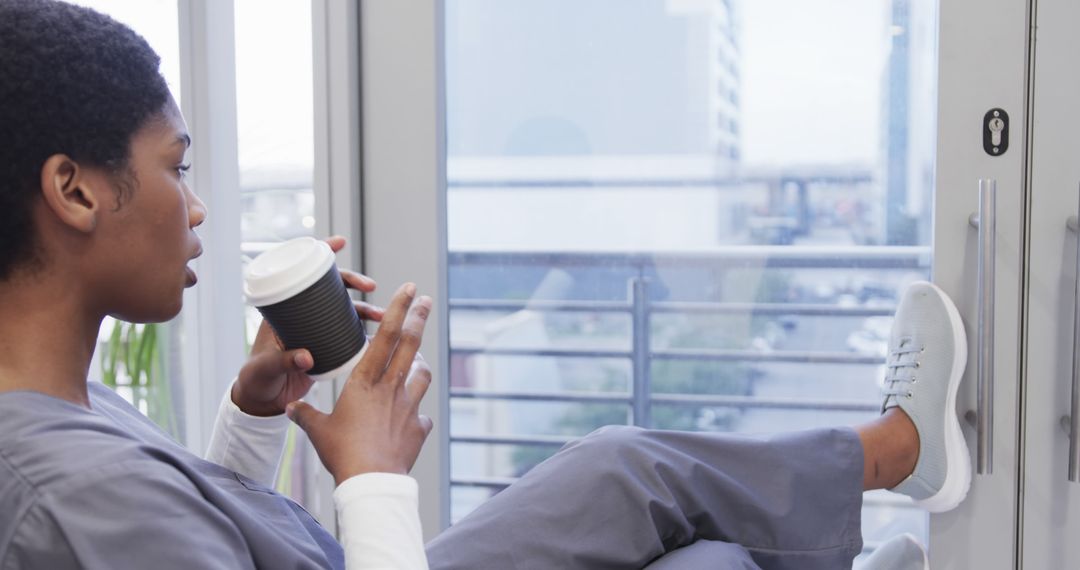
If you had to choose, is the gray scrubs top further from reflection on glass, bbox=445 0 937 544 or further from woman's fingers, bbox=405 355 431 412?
reflection on glass, bbox=445 0 937 544

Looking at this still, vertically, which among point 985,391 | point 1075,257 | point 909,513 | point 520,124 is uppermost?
point 520,124

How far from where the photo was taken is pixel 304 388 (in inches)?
45.9

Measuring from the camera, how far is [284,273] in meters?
0.87

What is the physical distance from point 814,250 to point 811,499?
1.42 feet

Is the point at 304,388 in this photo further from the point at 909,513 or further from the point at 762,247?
the point at 909,513

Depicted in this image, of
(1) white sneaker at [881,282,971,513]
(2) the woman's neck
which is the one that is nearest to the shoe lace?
(1) white sneaker at [881,282,971,513]

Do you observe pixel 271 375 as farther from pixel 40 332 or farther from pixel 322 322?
pixel 40 332

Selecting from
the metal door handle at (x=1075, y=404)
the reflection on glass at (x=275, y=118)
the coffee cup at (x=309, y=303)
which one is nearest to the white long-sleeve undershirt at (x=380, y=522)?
the coffee cup at (x=309, y=303)

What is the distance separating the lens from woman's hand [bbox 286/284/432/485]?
87 centimetres

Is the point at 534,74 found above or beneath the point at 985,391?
above

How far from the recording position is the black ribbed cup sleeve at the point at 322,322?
2.92 feet

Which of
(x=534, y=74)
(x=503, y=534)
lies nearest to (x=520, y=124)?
(x=534, y=74)

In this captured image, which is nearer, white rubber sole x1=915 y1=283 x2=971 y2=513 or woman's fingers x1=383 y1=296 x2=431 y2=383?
woman's fingers x1=383 y1=296 x2=431 y2=383

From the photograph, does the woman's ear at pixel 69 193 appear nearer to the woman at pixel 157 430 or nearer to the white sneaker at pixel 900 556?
the woman at pixel 157 430
